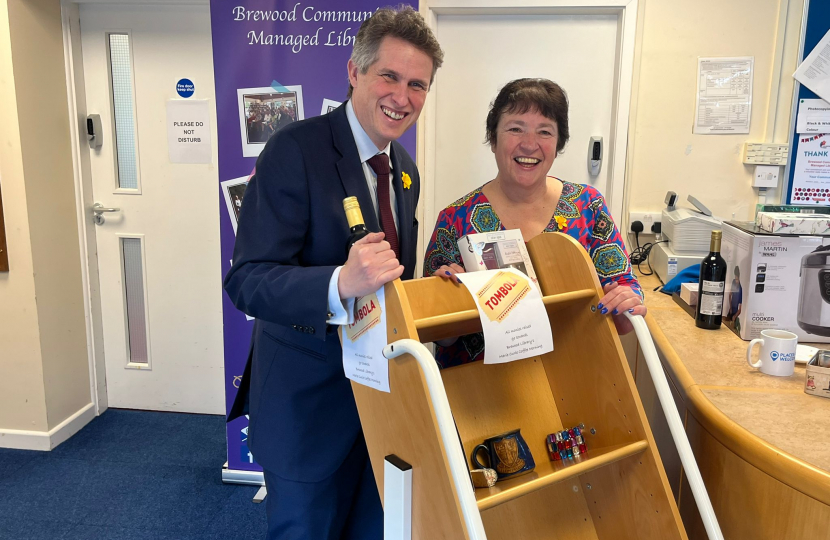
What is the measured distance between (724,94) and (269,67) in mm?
2060

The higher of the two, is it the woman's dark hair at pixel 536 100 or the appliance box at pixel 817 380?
the woman's dark hair at pixel 536 100

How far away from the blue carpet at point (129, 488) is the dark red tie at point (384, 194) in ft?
4.88

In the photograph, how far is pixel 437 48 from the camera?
54.5 inches

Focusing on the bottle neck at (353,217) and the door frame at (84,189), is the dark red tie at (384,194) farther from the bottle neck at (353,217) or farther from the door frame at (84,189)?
the door frame at (84,189)

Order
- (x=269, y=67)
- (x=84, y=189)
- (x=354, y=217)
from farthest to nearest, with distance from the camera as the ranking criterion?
(x=84, y=189), (x=269, y=67), (x=354, y=217)

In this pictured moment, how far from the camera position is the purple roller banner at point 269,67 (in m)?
2.22

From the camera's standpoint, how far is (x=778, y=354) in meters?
1.47

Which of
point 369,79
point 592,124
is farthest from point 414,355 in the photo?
point 592,124

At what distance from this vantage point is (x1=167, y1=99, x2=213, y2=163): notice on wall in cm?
293

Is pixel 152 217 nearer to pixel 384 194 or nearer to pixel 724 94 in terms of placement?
pixel 384 194

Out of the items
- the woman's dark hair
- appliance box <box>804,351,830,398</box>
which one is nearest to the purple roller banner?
the woman's dark hair

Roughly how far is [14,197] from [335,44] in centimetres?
164

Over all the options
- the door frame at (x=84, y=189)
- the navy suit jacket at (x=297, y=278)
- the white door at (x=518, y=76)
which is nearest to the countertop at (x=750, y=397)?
the navy suit jacket at (x=297, y=278)

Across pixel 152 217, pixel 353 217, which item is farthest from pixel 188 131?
pixel 353 217
